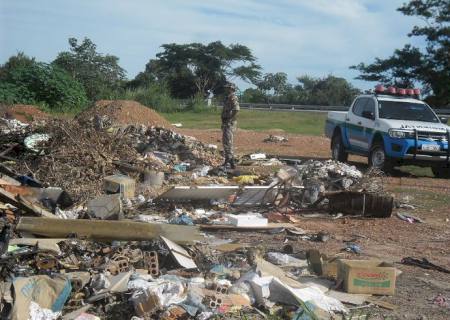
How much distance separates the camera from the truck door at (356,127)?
16.0 metres

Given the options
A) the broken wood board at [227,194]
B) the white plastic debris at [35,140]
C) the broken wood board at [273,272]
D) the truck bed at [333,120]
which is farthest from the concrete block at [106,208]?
the truck bed at [333,120]

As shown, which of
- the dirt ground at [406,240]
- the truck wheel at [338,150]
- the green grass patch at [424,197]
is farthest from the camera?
the truck wheel at [338,150]

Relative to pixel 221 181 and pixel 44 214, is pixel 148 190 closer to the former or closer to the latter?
pixel 221 181

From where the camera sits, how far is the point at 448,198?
40.4 ft

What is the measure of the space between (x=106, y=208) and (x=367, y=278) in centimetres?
391

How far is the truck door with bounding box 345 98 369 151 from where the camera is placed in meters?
16.0

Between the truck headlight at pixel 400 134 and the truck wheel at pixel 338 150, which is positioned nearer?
the truck headlight at pixel 400 134

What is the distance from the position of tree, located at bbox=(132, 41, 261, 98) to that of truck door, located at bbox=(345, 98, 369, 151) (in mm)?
45230

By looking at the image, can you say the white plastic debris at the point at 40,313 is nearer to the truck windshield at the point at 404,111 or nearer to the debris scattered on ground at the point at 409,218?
the debris scattered on ground at the point at 409,218

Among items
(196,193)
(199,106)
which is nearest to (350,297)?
(196,193)

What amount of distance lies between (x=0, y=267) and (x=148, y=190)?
18.5 feet

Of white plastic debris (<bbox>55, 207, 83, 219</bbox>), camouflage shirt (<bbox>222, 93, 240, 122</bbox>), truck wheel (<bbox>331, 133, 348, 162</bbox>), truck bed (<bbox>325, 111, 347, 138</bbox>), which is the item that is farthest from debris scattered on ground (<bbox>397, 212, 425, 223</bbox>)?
truck bed (<bbox>325, 111, 347, 138</bbox>)

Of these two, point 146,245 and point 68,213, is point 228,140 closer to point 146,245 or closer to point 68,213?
point 68,213

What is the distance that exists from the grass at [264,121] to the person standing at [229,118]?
1536cm
